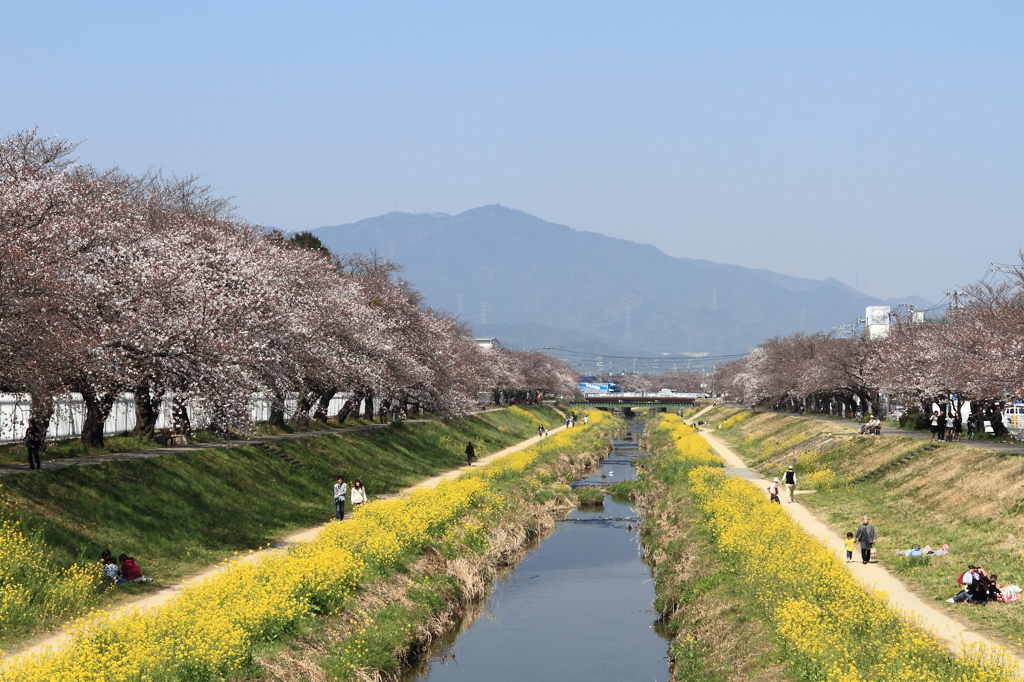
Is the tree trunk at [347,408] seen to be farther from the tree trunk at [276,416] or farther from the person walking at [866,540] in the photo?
the person walking at [866,540]

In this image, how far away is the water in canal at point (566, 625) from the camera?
25.6 meters


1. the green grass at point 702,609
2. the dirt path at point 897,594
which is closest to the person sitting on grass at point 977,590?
the dirt path at point 897,594

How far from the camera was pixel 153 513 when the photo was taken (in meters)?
30.7

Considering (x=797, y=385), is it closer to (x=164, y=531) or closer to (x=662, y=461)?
(x=662, y=461)

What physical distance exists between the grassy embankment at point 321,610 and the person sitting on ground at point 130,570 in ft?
8.09

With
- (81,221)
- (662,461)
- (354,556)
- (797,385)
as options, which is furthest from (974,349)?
(797,385)

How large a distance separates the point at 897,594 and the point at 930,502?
53.9 feet

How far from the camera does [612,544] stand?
144 feet

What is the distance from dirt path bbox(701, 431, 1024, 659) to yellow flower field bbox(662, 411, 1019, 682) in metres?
0.57

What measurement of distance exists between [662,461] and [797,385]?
4554cm

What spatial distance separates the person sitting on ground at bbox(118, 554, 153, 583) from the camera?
2402 cm

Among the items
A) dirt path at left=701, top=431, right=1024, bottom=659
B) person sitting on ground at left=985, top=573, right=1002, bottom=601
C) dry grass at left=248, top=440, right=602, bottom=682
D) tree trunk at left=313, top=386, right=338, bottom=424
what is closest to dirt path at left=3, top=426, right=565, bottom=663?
dry grass at left=248, top=440, right=602, bottom=682

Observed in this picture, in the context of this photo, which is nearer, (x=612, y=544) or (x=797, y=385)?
(x=612, y=544)

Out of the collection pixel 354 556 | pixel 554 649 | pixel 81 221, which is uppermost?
pixel 81 221
